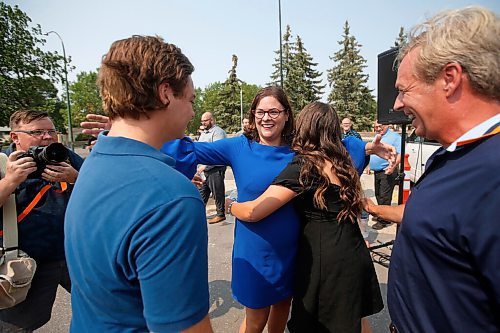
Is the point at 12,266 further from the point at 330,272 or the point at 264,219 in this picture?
the point at 330,272

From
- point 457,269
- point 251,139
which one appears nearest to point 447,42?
point 457,269

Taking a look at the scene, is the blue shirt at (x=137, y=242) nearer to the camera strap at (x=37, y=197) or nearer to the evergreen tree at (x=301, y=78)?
the camera strap at (x=37, y=197)

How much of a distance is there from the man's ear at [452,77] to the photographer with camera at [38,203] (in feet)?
7.12

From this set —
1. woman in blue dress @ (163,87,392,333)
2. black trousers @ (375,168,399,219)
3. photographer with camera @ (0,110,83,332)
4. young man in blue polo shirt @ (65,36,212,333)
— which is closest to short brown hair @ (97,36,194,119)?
young man in blue polo shirt @ (65,36,212,333)

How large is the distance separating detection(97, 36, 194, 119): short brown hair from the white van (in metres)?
6.36

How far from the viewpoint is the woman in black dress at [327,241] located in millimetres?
1746

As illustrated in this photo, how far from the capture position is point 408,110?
1.18 m

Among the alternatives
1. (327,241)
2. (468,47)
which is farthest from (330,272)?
(468,47)

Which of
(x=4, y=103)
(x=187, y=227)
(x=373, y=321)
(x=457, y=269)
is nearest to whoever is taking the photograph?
(x=187, y=227)

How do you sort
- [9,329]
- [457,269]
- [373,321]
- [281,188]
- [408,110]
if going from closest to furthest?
[457,269] → [408,110] → [281,188] → [9,329] → [373,321]

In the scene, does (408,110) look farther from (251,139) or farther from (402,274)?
(251,139)

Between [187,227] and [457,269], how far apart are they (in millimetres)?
807

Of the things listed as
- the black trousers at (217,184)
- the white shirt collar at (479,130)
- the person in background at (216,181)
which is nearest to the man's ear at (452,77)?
the white shirt collar at (479,130)

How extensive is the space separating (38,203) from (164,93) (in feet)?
5.90
